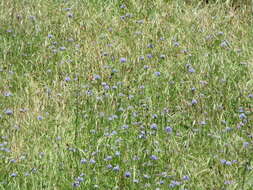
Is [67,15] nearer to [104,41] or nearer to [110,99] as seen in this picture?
[104,41]

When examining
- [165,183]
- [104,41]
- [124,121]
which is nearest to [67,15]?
[104,41]

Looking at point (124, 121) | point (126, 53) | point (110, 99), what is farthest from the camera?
point (126, 53)

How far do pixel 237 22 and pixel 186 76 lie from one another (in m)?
1.55

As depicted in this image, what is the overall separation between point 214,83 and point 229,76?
225 millimetres

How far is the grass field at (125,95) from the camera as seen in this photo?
15.4 feet

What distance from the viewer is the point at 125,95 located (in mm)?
5836

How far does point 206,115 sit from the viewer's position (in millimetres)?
5527

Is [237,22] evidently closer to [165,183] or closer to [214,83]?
[214,83]

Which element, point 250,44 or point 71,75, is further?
point 250,44

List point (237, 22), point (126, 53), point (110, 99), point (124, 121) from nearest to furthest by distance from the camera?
point (124, 121) < point (110, 99) < point (126, 53) < point (237, 22)

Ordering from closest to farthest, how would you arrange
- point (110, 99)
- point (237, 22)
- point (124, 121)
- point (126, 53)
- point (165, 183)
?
point (165, 183)
point (124, 121)
point (110, 99)
point (126, 53)
point (237, 22)

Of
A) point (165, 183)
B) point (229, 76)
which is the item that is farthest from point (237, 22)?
→ point (165, 183)

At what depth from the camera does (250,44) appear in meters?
6.86

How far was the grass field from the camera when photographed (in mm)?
4680
